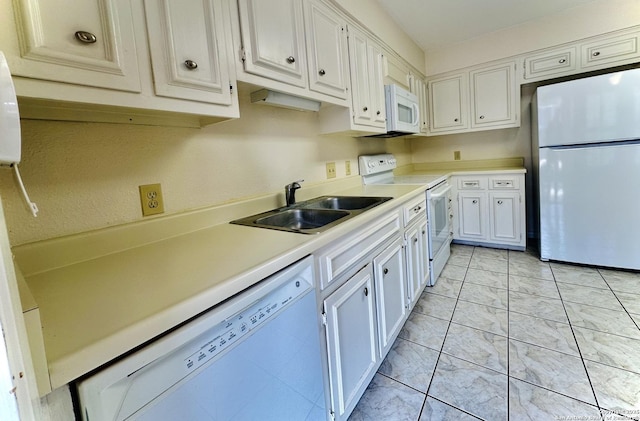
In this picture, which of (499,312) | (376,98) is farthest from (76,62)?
(499,312)

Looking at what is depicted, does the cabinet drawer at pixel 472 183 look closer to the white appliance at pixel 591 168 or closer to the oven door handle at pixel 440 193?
the oven door handle at pixel 440 193

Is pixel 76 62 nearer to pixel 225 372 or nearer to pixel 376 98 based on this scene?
pixel 225 372

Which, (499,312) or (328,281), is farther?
(499,312)

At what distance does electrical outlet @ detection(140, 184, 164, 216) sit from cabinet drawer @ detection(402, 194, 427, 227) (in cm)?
131

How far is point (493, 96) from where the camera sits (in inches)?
127

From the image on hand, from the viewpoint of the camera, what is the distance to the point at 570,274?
248 centimetres

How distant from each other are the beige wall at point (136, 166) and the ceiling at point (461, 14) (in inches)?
64.9

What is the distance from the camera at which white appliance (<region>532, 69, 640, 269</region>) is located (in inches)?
90.4

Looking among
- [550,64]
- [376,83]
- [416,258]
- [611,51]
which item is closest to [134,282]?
[416,258]

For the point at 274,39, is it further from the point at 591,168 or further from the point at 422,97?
the point at 591,168

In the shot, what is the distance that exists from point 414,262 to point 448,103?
241 cm

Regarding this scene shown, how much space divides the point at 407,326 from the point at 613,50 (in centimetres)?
315

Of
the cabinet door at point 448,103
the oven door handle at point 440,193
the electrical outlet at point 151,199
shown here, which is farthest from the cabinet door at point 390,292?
the cabinet door at point 448,103

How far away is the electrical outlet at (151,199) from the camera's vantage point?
3.60 ft
